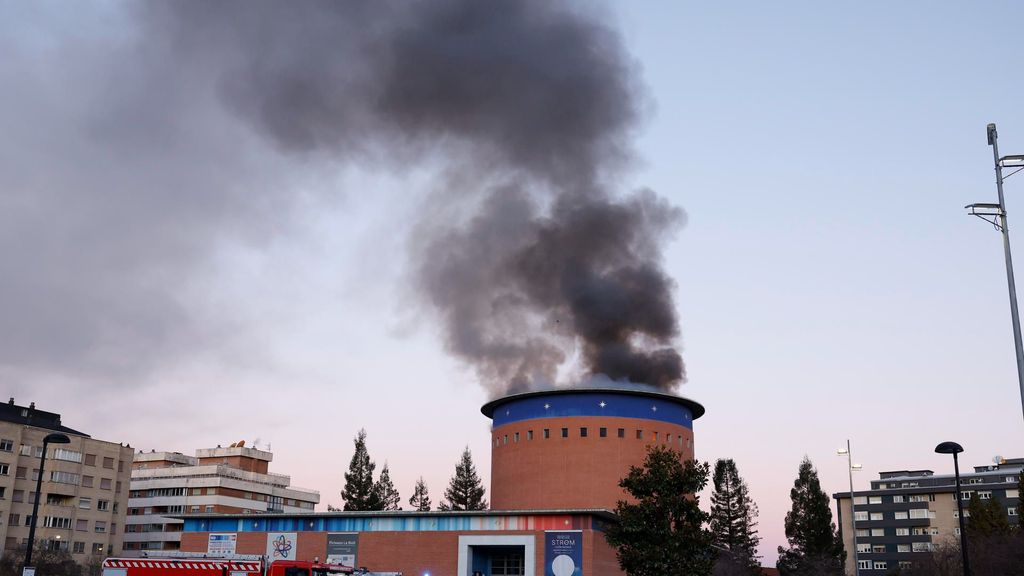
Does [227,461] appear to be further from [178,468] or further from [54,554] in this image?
[54,554]

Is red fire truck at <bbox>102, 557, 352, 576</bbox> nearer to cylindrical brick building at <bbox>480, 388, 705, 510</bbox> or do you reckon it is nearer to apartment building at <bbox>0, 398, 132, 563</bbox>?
cylindrical brick building at <bbox>480, 388, 705, 510</bbox>

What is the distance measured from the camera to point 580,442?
189ft

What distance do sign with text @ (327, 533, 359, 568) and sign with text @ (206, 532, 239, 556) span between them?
630 cm

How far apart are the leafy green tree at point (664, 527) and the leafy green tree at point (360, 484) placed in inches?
2333

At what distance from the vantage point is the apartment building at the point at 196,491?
112812 millimetres

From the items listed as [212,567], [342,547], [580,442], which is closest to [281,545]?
[342,547]

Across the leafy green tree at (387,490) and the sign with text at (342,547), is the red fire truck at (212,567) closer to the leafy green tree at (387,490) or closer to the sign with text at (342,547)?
the sign with text at (342,547)

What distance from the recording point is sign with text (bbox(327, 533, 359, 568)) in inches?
2004

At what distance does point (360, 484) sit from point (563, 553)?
2023 inches

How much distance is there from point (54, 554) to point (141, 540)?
112 feet

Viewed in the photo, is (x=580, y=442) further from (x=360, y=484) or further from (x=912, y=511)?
(x=912, y=511)

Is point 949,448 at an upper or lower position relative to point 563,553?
upper

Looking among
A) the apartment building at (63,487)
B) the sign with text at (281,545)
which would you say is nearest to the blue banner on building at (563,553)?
the sign with text at (281,545)

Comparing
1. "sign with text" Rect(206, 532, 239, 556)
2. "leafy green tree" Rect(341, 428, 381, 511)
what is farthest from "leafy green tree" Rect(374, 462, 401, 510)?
"sign with text" Rect(206, 532, 239, 556)
